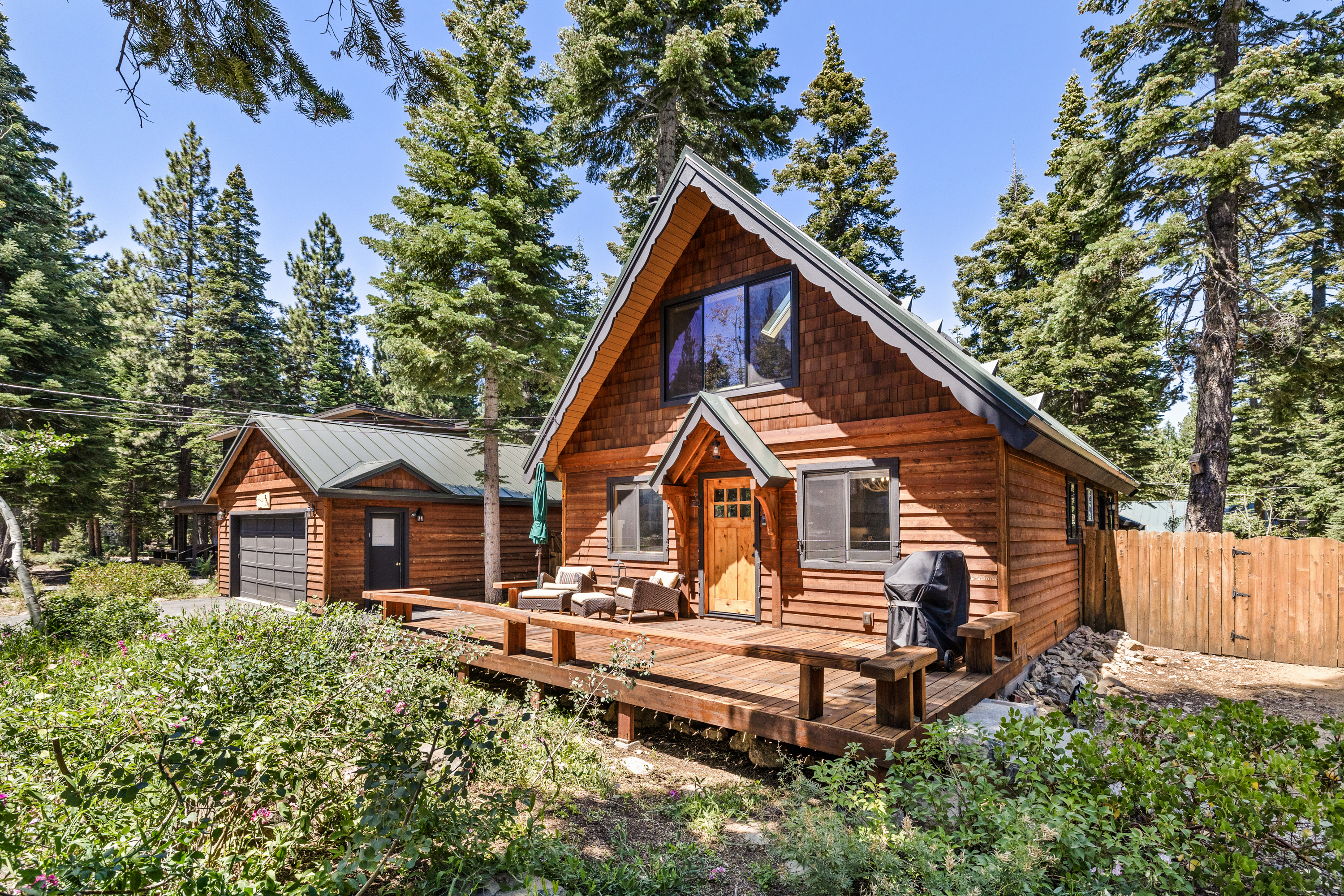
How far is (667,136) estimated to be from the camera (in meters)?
15.4

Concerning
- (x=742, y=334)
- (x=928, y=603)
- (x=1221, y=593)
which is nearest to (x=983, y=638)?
(x=928, y=603)

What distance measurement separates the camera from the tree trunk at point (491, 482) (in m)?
13.6

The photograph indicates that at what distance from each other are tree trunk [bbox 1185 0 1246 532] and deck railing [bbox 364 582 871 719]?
9635mm

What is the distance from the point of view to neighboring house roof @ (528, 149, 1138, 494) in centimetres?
630

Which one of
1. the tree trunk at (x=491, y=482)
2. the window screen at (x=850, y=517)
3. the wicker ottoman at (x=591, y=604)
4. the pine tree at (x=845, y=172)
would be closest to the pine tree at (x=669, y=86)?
the pine tree at (x=845, y=172)

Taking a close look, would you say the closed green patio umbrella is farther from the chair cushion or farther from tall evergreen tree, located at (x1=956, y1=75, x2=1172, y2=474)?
tall evergreen tree, located at (x1=956, y1=75, x2=1172, y2=474)

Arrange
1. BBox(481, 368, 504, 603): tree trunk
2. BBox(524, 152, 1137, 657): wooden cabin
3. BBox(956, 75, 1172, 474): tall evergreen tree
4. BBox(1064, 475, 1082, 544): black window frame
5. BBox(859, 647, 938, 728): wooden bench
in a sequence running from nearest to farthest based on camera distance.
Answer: BBox(859, 647, 938, 728): wooden bench, BBox(524, 152, 1137, 657): wooden cabin, BBox(1064, 475, 1082, 544): black window frame, BBox(956, 75, 1172, 474): tall evergreen tree, BBox(481, 368, 504, 603): tree trunk

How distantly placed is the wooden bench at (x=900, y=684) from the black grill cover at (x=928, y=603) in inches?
56.8

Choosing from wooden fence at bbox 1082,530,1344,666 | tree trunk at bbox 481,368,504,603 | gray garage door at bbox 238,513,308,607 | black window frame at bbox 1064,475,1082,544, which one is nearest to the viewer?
wooden fence at bbox 1082,530,1344,666

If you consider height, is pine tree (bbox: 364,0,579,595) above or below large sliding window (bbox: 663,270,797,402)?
above

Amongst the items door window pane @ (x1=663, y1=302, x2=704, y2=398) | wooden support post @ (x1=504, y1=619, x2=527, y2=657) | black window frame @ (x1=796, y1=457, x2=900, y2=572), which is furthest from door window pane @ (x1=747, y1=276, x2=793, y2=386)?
wooden support post @ (x1=504, y1=619, x2=527, y2=657)

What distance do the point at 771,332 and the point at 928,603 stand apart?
4301 millimetres

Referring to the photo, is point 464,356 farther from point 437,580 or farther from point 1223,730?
point 1223,730

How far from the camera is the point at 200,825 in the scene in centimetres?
278
